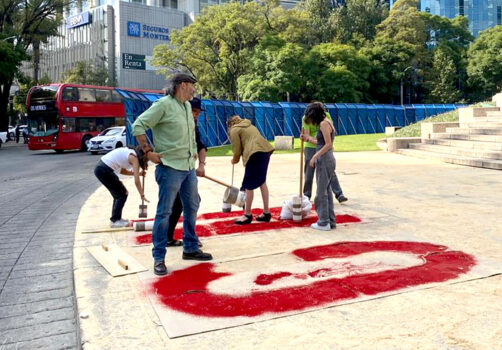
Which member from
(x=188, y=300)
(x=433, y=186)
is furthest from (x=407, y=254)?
(x=433, y=186)

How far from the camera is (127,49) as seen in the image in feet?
221

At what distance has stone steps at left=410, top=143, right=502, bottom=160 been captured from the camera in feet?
45.3

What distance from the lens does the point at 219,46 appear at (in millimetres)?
42219

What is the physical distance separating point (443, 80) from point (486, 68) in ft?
21.1

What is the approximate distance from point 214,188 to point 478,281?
707 cm

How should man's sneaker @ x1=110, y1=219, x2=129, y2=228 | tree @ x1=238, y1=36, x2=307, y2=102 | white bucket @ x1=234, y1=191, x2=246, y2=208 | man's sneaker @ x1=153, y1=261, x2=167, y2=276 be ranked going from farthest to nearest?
tree @ x1=238, y1=36, x2=307, y2=102 → white bucket @ x1=234, y1=191, x2=246, y2=208 → man's sneaker @ x1=110, y1=219, x2=129, y2=228 → man's sneaker @ x1=153, y1=261, x2=167, y2=276

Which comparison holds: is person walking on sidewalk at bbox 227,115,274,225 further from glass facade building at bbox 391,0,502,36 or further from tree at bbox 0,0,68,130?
glass facade building at bbox 391,0,502,36

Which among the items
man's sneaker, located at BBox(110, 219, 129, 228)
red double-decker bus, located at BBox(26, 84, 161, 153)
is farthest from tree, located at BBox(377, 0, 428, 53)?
man's sneaker, located at BBox(110, 219, 129, 228)

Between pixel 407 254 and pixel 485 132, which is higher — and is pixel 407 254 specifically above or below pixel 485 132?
below

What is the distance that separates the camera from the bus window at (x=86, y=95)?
1048 inches

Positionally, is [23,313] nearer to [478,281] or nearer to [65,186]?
[478,281]

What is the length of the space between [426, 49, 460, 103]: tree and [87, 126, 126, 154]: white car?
4015 centimetres

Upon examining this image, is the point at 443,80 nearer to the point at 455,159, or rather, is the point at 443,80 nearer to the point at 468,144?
the point at 468,144

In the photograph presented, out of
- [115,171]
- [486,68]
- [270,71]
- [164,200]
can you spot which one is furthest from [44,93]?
[486,68]
